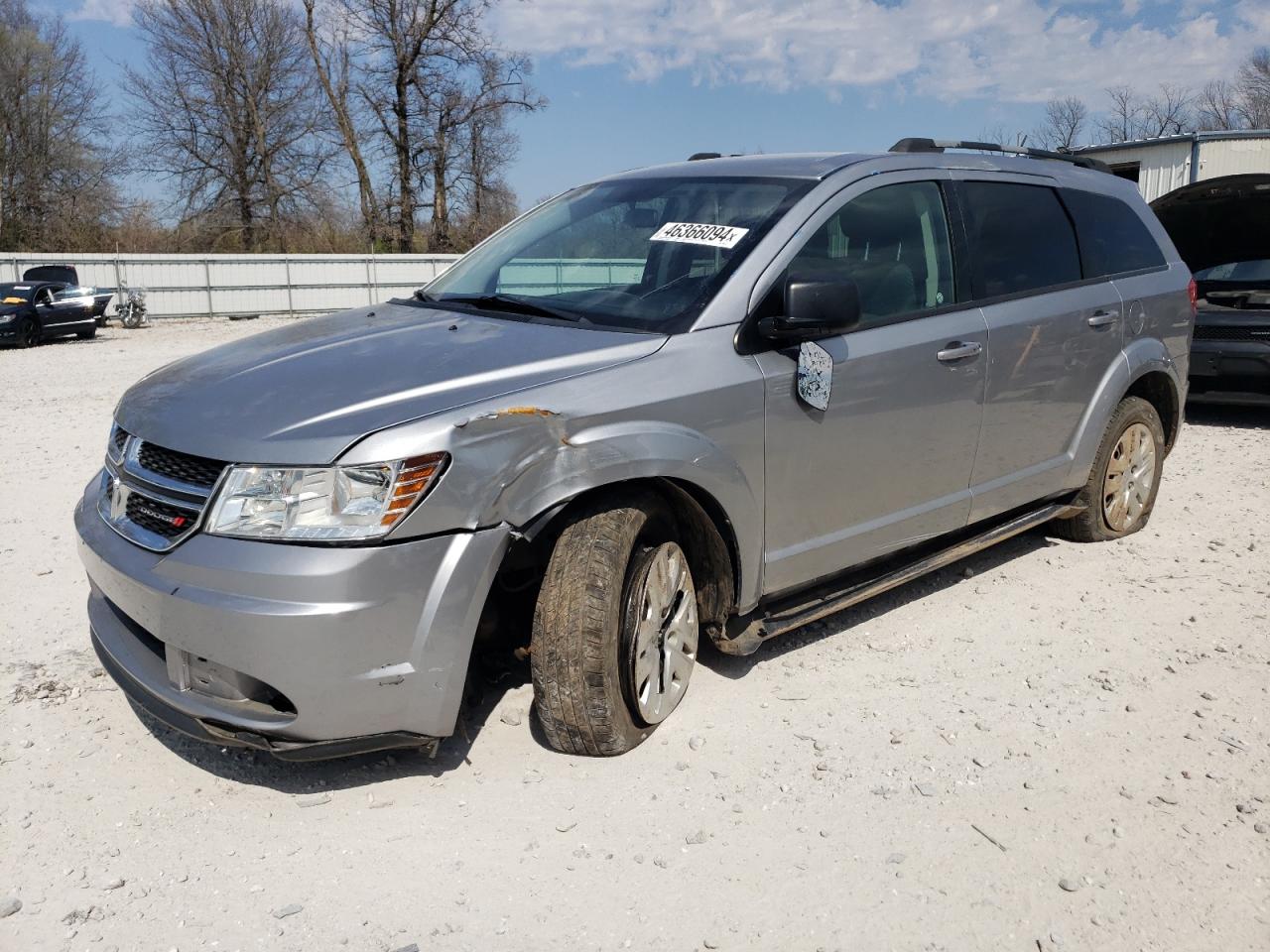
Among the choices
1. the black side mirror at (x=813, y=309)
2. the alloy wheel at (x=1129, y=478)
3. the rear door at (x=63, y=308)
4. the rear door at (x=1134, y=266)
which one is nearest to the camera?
the black side mirror at (x=813, y=309)

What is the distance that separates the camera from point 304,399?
305cm

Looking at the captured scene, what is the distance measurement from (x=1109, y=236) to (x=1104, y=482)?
48.5 inches

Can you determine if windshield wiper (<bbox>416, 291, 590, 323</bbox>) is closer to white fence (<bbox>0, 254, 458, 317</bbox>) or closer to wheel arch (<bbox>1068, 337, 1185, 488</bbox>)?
wheel arch (<bbox>1068, 337, 1185, 488</bbox>)

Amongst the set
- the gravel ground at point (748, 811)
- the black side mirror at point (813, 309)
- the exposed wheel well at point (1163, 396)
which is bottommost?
the gravel ground at point (748, 811)

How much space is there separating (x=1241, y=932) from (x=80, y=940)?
2.81m

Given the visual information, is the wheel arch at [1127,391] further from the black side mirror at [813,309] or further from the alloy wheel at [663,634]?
the alloy wheel at [663,634]

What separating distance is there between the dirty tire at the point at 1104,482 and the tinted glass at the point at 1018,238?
32.9 inches

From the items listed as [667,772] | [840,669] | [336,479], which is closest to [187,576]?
[336,479]

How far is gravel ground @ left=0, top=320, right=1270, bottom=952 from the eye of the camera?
2670 millimetres

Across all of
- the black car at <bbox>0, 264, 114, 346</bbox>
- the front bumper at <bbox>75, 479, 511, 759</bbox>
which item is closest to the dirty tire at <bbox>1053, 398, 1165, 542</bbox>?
the front bumper at <bbox>75, 479, 511, 759</bbox>

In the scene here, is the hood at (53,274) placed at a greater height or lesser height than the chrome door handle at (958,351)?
greater

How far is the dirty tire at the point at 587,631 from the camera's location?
10.6 ft

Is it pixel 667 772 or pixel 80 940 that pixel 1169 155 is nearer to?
pixel 667 772

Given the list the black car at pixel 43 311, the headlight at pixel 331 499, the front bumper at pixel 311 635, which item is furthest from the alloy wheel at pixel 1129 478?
the black car at pixel 43 311
